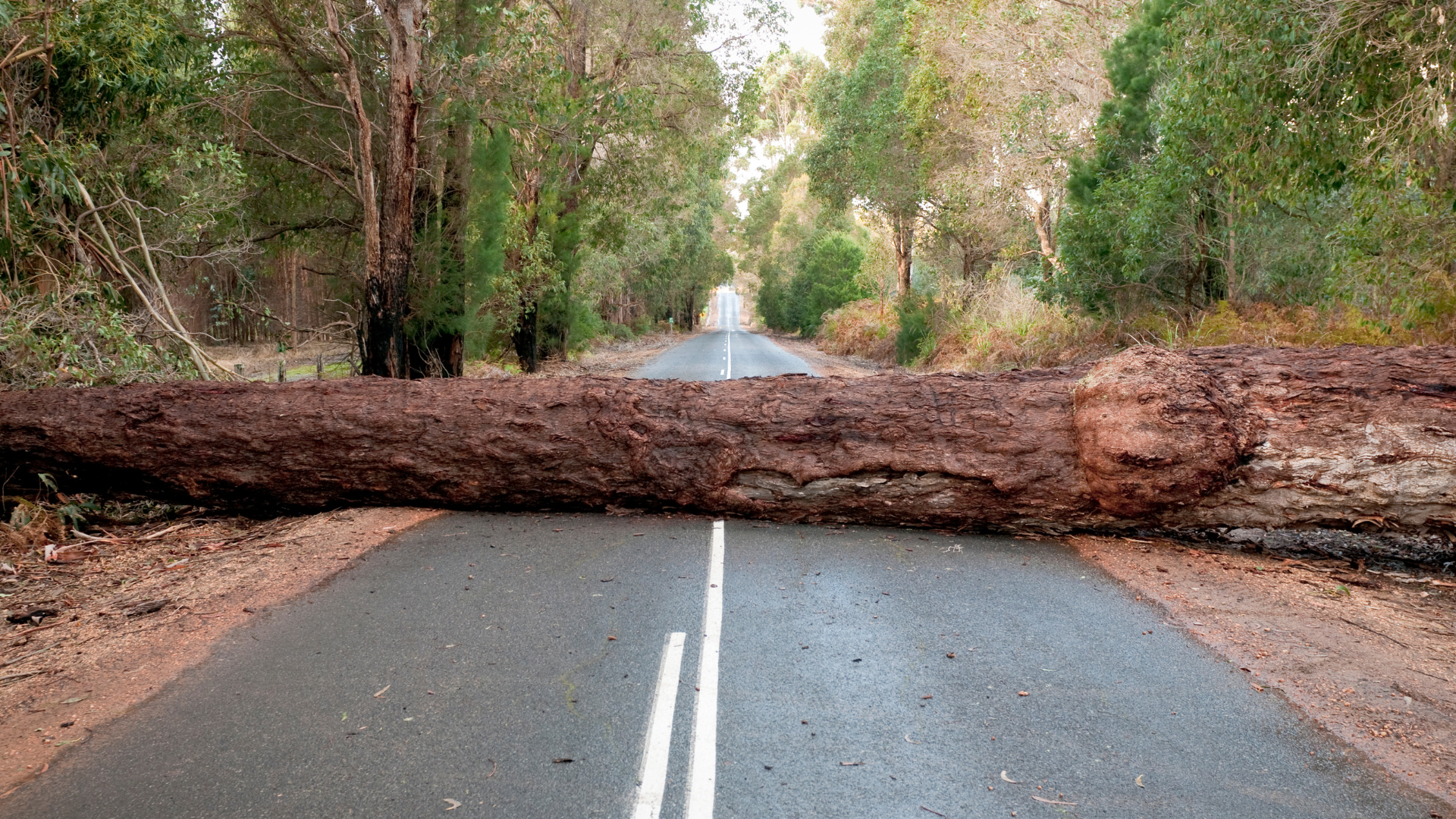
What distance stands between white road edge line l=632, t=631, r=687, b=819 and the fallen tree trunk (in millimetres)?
3011

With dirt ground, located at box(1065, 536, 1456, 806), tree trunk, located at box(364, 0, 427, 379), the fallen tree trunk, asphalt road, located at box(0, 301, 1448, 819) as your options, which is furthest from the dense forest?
asphalt road, located at box(0, 301, 1448, 819)

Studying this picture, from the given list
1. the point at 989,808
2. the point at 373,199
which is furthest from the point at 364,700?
the point at 373,199

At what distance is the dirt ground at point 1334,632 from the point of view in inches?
150

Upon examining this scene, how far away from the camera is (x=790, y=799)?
3240 mm

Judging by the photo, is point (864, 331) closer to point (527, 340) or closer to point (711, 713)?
point (527, 340)

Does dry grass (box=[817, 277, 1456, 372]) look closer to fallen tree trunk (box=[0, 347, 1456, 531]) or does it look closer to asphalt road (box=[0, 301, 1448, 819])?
fallen tree trunk (box=[0, 347, 1456, 531])

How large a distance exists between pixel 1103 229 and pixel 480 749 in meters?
14.3

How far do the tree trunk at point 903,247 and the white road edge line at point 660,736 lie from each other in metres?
28.4

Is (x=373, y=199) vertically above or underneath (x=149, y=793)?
above

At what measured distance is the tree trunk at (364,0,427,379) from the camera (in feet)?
40.2

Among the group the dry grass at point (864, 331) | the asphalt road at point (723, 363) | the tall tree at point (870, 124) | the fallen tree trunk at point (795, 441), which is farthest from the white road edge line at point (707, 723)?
the dry grass at point (864, 331)

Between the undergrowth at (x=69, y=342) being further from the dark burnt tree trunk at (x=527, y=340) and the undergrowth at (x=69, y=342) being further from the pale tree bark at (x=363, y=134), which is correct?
the dark burnt tree trunk at (x=527, y=340)

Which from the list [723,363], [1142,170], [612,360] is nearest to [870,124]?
[723,363]

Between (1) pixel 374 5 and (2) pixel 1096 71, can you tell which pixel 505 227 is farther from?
(2) pixel 1096 71
